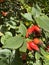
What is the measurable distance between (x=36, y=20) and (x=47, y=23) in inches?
2.0

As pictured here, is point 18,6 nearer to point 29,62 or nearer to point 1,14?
point 1,14

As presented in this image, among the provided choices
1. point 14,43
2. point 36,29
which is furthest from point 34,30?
point 14,43

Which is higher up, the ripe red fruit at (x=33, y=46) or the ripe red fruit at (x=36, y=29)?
the ripe red fruit at (x=36, y=29)

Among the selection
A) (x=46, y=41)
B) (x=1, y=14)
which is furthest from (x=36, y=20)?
(x=1, y=14)

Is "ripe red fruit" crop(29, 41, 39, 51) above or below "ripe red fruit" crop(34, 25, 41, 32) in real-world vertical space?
below

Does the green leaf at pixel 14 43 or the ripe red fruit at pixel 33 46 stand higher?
the green leaf at pixel 14 43

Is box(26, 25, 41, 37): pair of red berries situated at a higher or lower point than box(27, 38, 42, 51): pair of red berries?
higher

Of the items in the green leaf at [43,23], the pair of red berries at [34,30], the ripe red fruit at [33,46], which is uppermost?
the green leaf at [43,23]

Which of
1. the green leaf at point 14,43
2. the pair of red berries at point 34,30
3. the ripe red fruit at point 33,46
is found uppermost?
the pair of red berries at point 34,30

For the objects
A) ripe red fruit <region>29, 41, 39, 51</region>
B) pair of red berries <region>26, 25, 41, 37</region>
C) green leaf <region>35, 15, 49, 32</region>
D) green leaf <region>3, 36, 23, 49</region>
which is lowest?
ripe red fruit <region>29, 41, 39, 51</region>

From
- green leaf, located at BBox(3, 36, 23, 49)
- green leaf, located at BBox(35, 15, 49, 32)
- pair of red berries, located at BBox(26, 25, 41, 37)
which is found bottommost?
green leaf, located at BBox(3, 36, 23, 49)

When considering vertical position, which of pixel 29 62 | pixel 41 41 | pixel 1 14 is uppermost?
pixel 41 41

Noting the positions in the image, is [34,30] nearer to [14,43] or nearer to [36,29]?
[36,29]

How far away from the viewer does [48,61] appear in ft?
3.28
